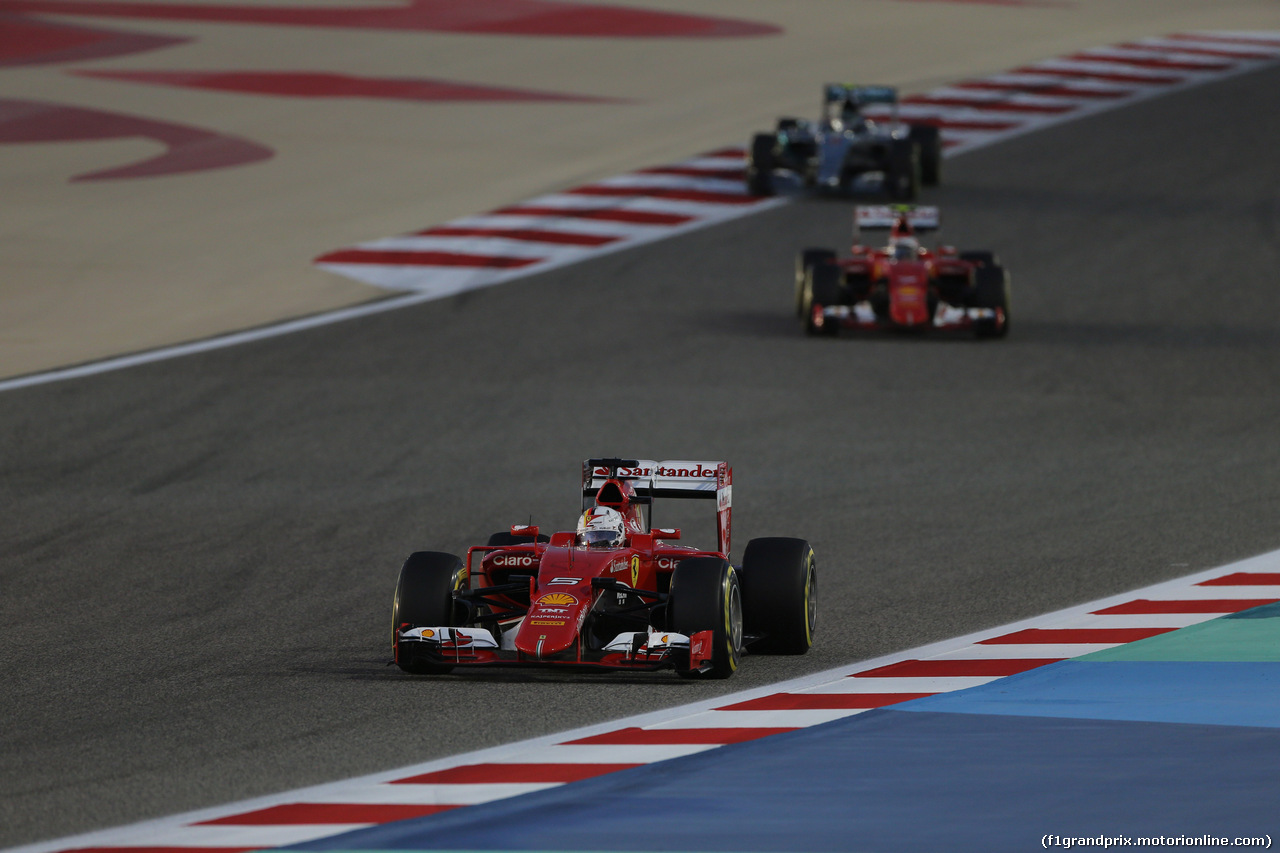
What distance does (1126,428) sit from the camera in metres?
17.5

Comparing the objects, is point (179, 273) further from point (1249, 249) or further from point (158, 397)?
point (1249, 249)

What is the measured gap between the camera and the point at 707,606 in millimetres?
9414

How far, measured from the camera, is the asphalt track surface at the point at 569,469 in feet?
29.5

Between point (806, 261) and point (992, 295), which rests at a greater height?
point (806, 261)

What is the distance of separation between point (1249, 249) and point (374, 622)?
17399mm

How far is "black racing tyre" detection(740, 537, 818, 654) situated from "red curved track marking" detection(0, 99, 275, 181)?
829 inches

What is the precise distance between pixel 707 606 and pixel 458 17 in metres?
33.1

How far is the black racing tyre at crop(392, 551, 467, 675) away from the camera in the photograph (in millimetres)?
9602

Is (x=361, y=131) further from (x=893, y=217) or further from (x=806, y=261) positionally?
(x=893, y=217)

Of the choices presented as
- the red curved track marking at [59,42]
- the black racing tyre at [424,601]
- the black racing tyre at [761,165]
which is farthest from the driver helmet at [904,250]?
the red curved track marking at [59,42]

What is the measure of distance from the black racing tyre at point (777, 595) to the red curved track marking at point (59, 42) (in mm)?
29284

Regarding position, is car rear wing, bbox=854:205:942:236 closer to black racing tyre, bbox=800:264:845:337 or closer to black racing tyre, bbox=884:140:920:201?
black racing tyre, bbox=800:264:845:337

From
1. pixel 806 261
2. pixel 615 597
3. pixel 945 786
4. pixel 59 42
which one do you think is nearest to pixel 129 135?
pixel 59 42

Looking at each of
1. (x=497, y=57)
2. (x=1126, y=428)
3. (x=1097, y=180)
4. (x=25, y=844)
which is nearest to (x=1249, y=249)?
(x=1097, y=180)
